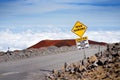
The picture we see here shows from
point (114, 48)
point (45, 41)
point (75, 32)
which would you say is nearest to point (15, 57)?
point (75, 32)

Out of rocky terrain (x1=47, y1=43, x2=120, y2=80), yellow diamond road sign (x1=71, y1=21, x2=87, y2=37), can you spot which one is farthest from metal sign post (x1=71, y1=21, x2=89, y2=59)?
rocky terrain (x1=47, y1=43, x2=120, y2=80)

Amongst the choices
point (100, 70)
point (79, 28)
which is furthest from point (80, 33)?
point (100, 70)

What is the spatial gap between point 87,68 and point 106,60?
1.18 meters

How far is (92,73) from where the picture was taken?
16.2 m

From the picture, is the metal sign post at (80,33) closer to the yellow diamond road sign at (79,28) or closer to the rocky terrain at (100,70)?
the yellow diamond road sign at (79,28)

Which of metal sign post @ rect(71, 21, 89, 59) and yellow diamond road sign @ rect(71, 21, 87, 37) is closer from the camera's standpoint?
metal sign post @ rect(71, 21, 89, 59)

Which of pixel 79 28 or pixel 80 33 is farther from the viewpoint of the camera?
pixel 79 28

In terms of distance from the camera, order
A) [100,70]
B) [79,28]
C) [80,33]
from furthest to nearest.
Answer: [79,28] < [80,33] < [100,70]

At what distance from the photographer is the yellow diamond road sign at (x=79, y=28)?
72.9 ft

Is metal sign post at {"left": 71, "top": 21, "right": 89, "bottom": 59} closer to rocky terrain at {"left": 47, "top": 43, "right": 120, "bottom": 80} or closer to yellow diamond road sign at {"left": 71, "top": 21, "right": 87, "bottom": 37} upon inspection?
yellow diamond road sign at {"left": 71, "top": 21, "right": 87, "bottom": 37}

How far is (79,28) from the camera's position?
22.4m

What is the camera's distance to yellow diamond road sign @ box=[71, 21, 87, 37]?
22219mm

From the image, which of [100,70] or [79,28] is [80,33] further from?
[100,70]

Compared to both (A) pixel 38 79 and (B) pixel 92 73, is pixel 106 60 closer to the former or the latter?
A: (B) pixel 92 73
